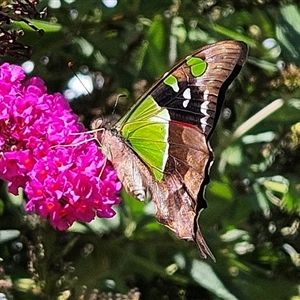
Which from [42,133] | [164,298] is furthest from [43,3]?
[164,298]

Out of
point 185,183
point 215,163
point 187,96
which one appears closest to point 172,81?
point 187,96

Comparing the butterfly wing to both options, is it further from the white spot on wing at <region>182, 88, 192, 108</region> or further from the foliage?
the foliage

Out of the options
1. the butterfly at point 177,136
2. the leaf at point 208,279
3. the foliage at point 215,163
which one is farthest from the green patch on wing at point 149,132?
the leaf at point 208,279

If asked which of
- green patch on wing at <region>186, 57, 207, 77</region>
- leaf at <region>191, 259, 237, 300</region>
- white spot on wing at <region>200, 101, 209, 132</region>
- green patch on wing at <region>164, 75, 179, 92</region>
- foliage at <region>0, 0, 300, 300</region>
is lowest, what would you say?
leaf at <region>191, 259, 237, 300</region>

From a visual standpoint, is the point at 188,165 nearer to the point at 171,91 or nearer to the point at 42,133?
the point at 171,91

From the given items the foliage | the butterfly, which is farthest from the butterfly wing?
the foliage

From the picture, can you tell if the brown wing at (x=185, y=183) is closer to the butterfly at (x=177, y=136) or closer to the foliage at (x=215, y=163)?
the butterfly at (x=177, y=136)
